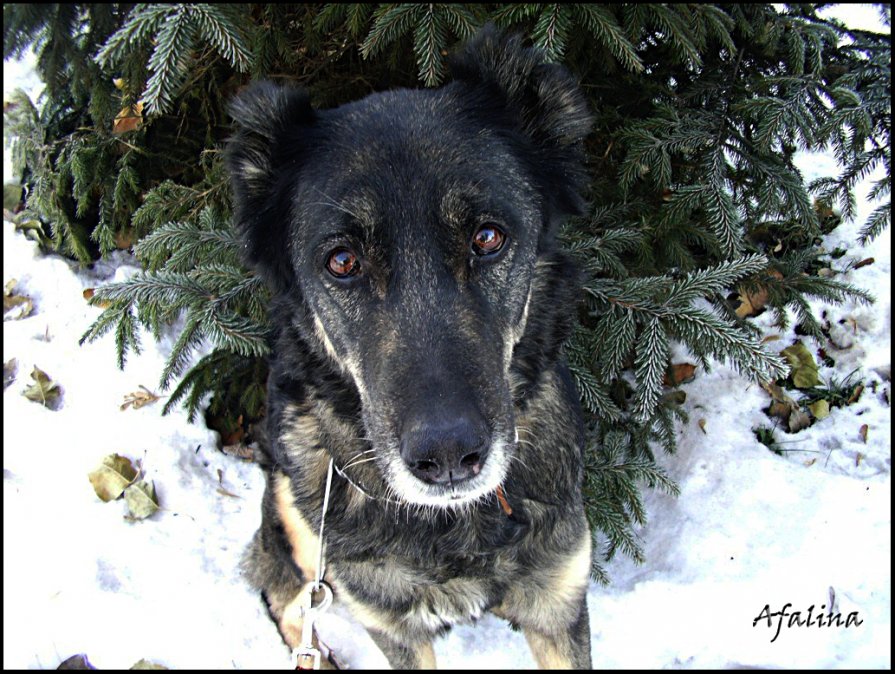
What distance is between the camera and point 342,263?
7.20ft

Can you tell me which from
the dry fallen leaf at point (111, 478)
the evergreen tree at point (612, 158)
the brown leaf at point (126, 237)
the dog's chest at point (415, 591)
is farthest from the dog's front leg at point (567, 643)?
the brown leaf at point (126, 237)

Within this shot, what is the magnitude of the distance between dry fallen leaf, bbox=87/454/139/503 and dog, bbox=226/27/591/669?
1.30 meters

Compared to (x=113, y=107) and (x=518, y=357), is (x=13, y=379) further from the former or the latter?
(x=518, y=357)

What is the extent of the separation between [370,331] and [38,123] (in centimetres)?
300

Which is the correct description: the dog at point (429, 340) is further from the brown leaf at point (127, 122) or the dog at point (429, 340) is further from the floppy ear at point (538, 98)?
the brown leaf at point (127, 122)

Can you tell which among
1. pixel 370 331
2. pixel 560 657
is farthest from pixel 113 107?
pixel 560 657

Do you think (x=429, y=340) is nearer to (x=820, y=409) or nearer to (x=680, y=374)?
(x=680, y=374)

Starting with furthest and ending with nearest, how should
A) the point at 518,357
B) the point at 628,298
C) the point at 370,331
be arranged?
the point at 628,298, the point at 518,357, the point at 370,331

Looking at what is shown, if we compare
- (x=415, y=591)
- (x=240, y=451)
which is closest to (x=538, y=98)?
(x=415, y=591)

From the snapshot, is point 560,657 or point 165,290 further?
point 165,290

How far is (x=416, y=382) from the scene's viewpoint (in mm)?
1898

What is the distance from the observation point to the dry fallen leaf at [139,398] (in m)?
4.02

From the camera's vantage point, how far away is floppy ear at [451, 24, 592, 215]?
2.33m

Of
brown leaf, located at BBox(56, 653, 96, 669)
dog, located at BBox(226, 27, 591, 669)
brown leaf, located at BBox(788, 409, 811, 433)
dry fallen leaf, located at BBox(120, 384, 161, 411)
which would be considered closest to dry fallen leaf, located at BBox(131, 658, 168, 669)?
brown leaf, located at BBox(56, 653, 96, 669)
